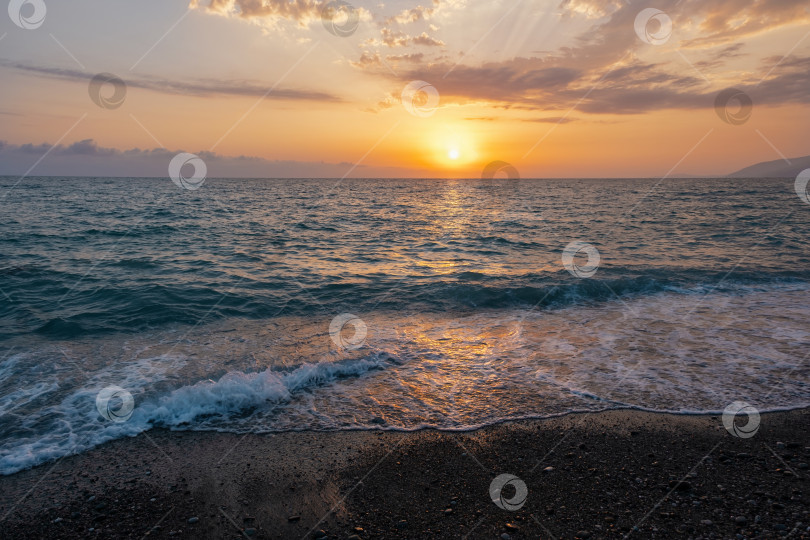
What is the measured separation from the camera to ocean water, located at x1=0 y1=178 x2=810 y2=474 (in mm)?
7469

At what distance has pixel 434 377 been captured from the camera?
343 inches

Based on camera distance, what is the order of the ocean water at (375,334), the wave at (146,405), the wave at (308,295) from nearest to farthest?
1. the wave at (146,405)
2. the ocean water at (375,334)
3. the wave at (308,295)

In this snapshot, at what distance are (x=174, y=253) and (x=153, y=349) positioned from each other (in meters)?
13.2

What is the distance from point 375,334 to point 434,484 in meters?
→ 6.06

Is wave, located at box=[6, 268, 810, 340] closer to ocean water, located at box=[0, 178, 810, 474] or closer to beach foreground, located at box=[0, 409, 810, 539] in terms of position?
ocean water, located at box=[0, 178, 810, 474]

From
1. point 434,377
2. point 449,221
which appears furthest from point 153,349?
point 449,221

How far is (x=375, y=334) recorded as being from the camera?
11.4 meters

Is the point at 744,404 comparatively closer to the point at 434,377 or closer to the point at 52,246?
the point at 434,377

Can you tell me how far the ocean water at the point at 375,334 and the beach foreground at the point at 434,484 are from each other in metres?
0.48

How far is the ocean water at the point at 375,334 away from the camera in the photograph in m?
7.47

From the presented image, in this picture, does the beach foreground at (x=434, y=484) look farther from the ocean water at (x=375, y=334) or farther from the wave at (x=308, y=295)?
the wave at (x=308, y=295)

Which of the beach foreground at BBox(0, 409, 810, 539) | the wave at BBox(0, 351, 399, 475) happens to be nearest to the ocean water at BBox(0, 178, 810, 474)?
the wave at BBox(0, 351, 399, 475)

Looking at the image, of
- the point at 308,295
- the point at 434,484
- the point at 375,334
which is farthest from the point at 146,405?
the point at 308,295

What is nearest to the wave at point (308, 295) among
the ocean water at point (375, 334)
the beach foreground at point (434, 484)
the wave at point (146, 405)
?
the ocean water at point (375, 334)
